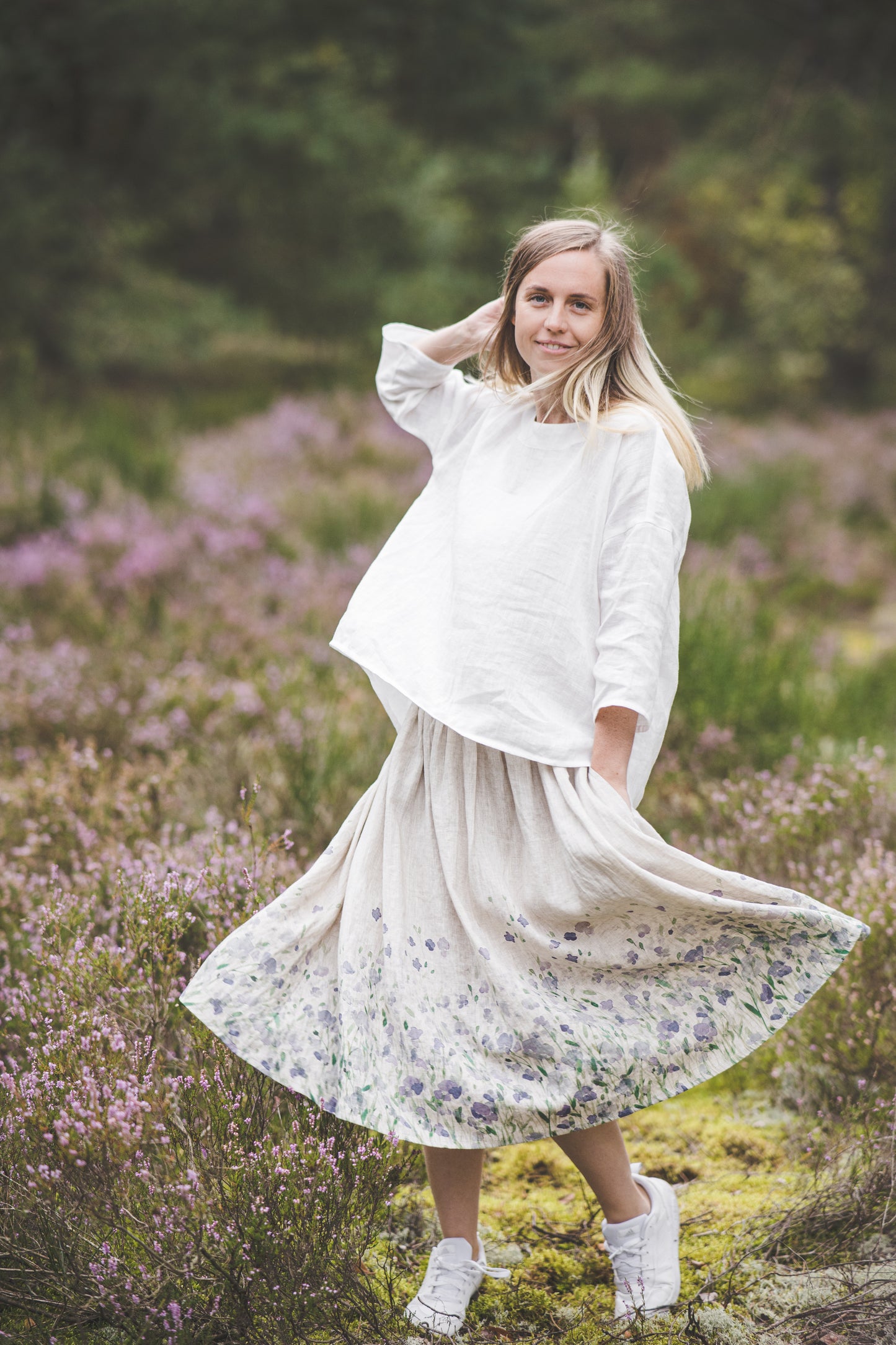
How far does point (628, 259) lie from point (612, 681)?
84 centimetres

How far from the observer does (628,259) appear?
2000 millimetres

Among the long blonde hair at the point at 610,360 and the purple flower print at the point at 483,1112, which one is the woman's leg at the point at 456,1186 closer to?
the purple flower print at the point at 483,1112

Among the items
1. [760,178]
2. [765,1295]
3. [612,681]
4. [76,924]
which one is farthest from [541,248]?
[760,178]

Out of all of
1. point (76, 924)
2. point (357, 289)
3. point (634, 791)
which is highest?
point (357, 289)

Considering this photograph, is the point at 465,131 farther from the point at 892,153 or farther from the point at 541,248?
the point at 541,248

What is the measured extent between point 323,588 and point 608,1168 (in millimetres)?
3896

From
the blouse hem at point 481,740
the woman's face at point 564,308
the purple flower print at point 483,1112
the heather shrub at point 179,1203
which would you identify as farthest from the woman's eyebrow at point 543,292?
the heather shrub at point 179,1203

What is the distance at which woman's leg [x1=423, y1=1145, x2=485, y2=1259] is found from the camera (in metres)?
1.91

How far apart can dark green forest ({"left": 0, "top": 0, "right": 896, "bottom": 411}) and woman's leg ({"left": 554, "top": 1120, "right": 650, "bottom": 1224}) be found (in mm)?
8683

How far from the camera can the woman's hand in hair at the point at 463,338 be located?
6.89ft

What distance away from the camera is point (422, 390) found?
2.18m

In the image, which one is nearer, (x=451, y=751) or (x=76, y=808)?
(x=451, y=751)

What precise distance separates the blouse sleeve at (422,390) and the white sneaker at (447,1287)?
152cm

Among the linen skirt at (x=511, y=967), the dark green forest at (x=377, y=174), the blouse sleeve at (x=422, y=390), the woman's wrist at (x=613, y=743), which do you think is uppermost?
the dark green forest at (x=377, y=174)
